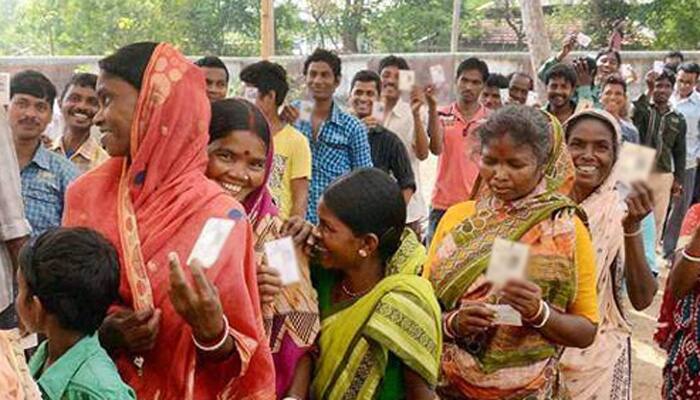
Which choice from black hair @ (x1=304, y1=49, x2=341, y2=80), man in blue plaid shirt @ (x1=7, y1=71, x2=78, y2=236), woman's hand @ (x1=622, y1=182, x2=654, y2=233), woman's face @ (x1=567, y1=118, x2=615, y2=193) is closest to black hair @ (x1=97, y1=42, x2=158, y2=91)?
woman's hand @ (x1=622, y1=182, x2=654, y2=233)

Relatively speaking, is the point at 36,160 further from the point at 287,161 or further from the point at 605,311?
the point at 605,311

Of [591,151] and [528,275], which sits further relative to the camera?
[591,151]

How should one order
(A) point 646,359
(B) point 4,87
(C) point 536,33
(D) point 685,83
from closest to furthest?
(B) point 4,87
(A) point 646,359
(D) point 685,83
(C) point 536,33

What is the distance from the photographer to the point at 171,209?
7.38ft

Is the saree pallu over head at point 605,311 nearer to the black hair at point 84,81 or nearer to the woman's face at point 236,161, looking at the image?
the woman's face at point 236,161

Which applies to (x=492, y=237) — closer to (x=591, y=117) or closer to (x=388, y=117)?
(x=591, y=117)

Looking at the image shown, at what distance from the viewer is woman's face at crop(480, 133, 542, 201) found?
2541 millimetres

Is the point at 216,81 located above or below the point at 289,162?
above

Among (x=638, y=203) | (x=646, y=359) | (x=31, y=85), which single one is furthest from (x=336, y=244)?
(x=646, y=359)

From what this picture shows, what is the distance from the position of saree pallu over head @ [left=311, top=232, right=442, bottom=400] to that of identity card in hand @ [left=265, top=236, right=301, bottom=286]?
0.20 metres

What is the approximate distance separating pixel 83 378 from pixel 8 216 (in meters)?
1.55

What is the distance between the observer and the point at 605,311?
3059 mm

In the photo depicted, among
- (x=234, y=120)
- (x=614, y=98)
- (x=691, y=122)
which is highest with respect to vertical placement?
(x=234, y=120)

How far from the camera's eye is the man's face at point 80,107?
468cm
